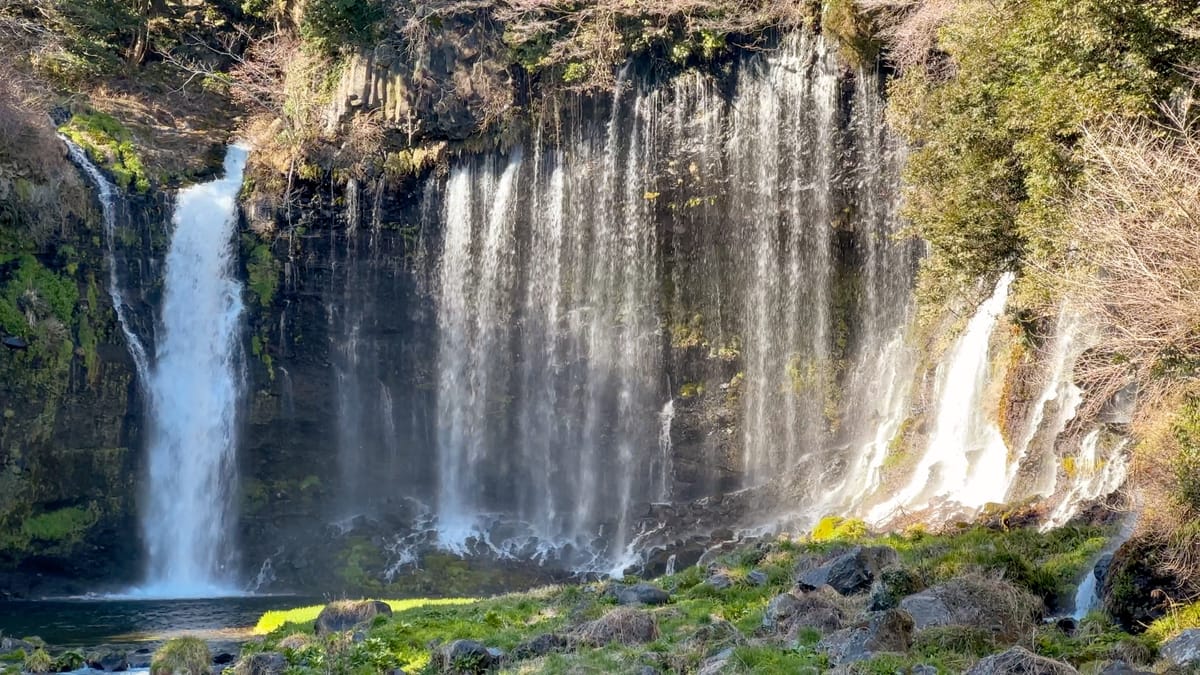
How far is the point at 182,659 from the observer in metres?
13.3

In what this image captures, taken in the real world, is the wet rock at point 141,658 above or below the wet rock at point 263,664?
below

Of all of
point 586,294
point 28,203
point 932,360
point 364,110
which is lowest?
point 932,360

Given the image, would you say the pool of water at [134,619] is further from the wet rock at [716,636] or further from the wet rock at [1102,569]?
the wet rock at [1102,569]

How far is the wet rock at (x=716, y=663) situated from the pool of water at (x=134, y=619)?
30.6 ft

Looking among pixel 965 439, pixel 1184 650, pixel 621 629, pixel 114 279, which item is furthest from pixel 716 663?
pixel 114 279

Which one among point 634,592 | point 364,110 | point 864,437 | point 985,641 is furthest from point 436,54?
point 985,641

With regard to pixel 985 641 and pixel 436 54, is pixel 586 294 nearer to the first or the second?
pixel 436 54

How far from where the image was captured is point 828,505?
2527cm

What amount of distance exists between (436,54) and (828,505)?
15898 mm

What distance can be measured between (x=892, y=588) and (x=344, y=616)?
7.25 m

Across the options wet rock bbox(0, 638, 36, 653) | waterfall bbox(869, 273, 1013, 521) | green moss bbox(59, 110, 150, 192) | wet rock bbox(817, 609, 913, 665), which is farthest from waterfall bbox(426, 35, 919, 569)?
wet rock bbox(817, 609, 913, 665)

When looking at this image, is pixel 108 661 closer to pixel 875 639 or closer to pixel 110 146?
pixel 875 639

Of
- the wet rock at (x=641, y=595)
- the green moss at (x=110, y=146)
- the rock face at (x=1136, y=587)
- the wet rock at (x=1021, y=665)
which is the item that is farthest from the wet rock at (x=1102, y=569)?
the green moss at (x=110, y=146)

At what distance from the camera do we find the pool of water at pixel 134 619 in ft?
62.8
